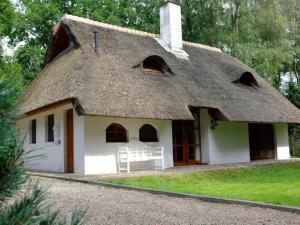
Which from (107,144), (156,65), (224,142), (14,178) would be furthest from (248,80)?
(14,178)

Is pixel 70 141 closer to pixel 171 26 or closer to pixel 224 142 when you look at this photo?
pixel 224 142

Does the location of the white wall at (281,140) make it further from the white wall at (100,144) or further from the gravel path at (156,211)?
the gravel path at (156,211)

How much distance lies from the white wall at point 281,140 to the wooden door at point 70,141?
11002 mm

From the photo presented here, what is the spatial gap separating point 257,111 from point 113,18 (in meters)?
16.4

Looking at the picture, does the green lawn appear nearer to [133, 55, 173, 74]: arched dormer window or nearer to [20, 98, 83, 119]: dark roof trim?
[20, 98, 83, 119]: dark roof trim

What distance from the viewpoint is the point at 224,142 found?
1670 cm

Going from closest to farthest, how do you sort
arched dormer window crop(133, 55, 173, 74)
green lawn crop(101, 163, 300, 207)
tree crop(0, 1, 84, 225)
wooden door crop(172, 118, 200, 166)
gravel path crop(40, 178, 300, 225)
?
1. tree crop(0, 1, 84, 225)
2. gravel path crop(40, 178, 300, 225)
3. green lawn crop(101, 163, 300, 207)
4. wooden door crop(172, 118, 200, 166)
5. arched dormer window crop(133, 55, 173, 74)

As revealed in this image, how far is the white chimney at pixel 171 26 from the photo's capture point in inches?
738

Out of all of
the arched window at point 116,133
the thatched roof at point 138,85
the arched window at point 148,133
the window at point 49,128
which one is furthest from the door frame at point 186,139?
the window at point 49,128

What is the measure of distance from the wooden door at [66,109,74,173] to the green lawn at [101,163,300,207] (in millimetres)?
4061

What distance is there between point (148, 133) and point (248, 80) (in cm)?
739

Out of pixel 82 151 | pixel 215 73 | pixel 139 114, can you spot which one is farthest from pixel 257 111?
pixel 82 151

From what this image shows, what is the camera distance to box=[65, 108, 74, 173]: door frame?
13992 millimetres

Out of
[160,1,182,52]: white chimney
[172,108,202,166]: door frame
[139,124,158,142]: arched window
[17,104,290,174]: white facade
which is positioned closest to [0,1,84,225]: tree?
[17,104,290,174]: white facade
